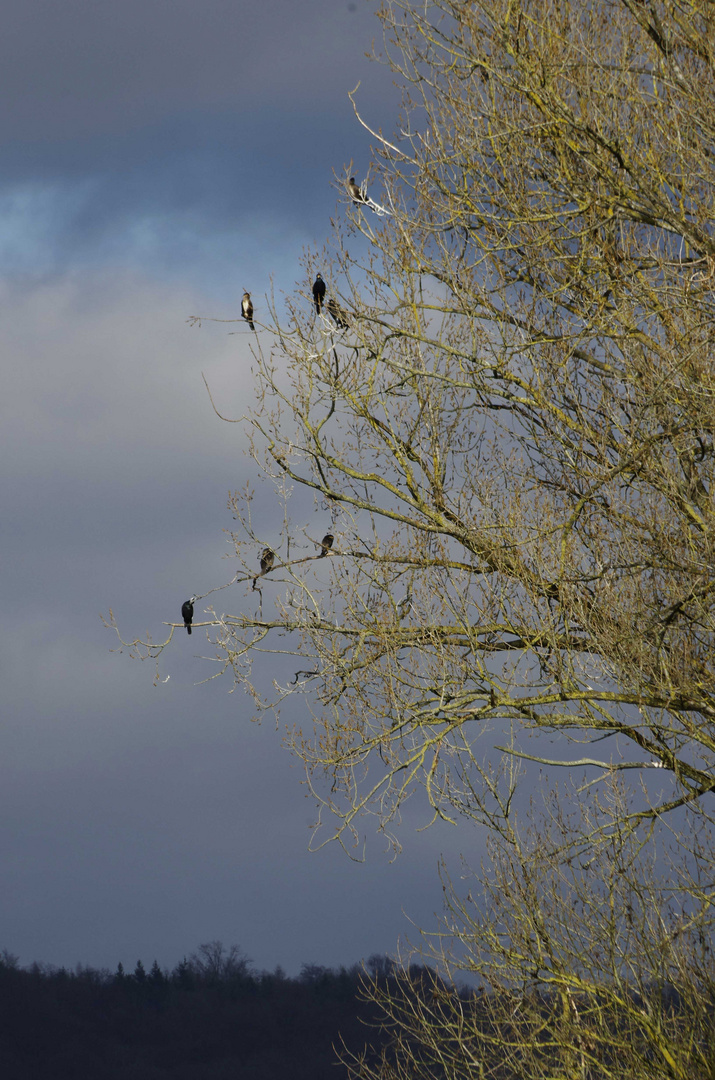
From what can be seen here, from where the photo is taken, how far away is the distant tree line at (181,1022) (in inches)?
2940

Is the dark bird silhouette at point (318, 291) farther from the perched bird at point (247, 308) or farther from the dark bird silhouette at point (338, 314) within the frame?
the perched bird at point (247, 308)

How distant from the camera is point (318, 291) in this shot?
10.4 meters

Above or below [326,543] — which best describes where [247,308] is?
above

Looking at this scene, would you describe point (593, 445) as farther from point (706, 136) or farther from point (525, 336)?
point (706, 136)

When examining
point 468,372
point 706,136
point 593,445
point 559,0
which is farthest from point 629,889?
point 559,0

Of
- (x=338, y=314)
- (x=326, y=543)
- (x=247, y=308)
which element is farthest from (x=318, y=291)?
(x=326, y=543)

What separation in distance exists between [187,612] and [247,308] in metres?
3.04

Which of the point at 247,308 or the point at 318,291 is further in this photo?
the point at 247,308

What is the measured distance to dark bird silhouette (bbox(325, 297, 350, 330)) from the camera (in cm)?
1034

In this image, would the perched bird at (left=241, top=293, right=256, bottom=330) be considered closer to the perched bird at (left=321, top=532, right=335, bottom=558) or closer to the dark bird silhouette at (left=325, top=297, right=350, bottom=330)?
the dark bird silhouette at (left=325, top=297, right=350, bottom=330)

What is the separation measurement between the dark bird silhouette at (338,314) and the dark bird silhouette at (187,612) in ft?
9.85

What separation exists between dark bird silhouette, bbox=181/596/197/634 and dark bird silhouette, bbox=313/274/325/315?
3059mm

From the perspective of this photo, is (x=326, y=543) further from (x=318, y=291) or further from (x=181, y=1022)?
(x=181, y=1022)

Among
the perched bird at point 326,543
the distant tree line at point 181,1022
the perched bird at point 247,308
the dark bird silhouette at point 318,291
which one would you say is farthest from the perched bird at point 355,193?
the distant tree line at point 181,1022
